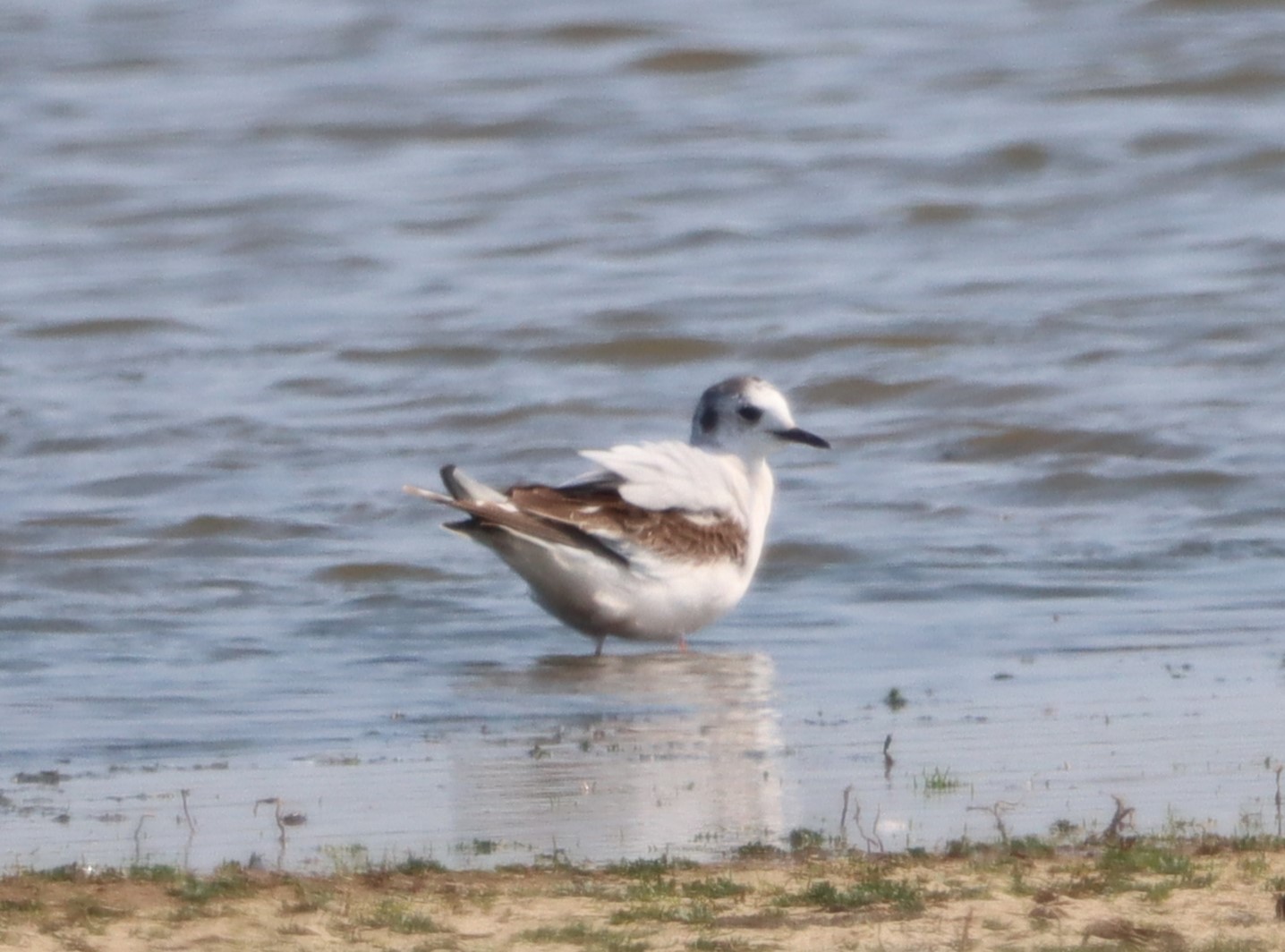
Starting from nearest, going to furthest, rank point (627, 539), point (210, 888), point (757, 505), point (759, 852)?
point (210, 888), point (759, 852), point (627, 539), point (757, 505)

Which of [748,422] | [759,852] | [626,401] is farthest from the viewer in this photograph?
[626,401]

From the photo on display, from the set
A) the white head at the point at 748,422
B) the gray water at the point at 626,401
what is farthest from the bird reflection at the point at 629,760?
the white head at the point at 748,422

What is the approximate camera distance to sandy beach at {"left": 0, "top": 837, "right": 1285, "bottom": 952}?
4.39 meters

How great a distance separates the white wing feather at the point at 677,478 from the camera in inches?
337

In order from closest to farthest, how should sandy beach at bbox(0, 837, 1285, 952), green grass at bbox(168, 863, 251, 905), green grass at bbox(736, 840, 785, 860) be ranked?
1. sandy beach at bbox(0, 837, 1285, 952)
2. green grass at bbox(168, 863, 251, 905)
3. green grass at bbox(736, 840, 785, 860)

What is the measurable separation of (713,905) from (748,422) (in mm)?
4832

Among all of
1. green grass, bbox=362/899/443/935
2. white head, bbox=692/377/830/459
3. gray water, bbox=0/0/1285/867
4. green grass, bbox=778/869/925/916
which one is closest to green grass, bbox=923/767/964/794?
gray water, bbox=0/0/1285/867

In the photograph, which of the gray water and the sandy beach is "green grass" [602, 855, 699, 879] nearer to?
the sandy beach

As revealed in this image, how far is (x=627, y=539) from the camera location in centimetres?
853

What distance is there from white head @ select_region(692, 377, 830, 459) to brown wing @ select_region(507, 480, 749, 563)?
1.91ft

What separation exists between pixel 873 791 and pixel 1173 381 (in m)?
7.53

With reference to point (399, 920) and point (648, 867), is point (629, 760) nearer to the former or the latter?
point (648, 867)

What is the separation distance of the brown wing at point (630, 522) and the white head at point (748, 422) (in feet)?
1.91

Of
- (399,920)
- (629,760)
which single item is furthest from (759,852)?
(629,760)
